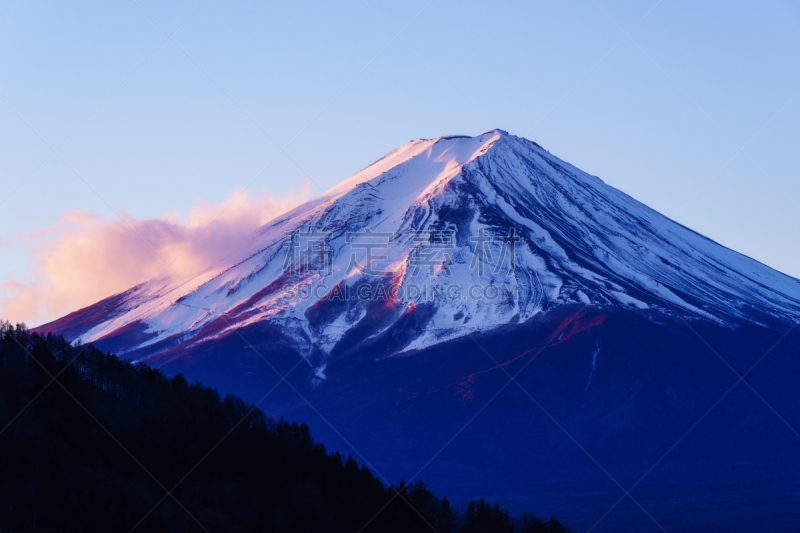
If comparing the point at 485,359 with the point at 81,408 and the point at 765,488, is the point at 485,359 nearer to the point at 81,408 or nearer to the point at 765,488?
the point at 765,488

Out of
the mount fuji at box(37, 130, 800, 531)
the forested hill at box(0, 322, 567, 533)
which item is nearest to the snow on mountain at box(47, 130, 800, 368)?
the mount fuji at box(37, 130, 800, 531)

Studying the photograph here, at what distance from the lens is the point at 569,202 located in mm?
127062

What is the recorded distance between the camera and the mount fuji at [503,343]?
97500 mm

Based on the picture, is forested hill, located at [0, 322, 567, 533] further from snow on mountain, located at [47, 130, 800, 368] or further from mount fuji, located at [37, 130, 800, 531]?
snow on mountain, located at [47, 130, 800, 368]

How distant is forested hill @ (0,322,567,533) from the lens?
3291 cm

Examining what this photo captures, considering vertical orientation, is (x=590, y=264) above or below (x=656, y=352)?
above

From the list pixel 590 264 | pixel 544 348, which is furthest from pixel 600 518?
pixel 590 264

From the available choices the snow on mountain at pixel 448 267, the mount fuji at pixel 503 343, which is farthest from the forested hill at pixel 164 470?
the snow on mountain at pixel 448 267

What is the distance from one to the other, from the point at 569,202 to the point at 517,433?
35805 millimetres

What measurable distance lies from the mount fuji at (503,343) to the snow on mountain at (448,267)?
259mm

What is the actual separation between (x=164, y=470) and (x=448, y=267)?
76140 millimetres

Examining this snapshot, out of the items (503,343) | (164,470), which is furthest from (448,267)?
(164,470)

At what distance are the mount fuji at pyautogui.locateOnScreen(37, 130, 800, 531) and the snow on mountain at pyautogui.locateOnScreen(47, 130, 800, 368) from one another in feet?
0.85

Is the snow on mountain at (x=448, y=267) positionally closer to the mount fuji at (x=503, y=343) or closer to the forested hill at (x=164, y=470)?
the mount fuji at (x=503, y=343)
